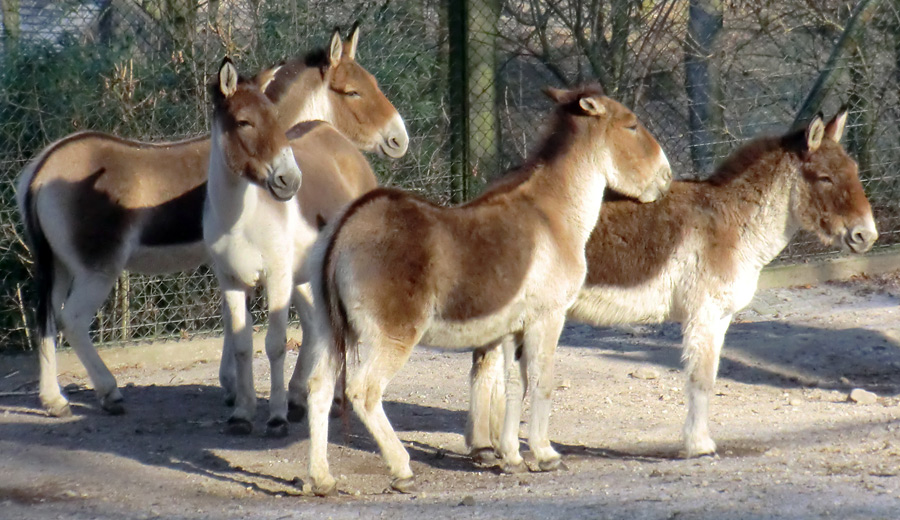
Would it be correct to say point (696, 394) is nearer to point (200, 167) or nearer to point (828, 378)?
point (828, 378)

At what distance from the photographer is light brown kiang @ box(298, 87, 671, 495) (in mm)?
4902

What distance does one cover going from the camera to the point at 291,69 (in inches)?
284

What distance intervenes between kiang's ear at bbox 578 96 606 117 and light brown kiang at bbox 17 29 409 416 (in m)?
1.90

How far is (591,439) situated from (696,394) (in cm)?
77

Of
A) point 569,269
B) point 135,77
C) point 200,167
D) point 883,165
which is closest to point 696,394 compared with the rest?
point 569,269

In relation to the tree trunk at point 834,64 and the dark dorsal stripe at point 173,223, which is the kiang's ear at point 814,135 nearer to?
the dark dorsal stripe at point 173,223

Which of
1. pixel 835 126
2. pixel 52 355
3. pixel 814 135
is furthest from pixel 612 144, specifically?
pixel 52 355

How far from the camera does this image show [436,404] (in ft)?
23.7

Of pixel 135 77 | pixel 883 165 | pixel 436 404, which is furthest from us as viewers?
pixel 883 165

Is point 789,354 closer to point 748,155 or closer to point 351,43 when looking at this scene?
point 748,155

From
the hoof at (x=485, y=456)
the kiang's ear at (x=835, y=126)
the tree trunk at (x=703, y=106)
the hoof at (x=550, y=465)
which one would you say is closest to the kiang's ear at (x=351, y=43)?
the hoof at (x=485, y=456)

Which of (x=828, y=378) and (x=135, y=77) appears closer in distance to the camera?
(x=828, y=378)

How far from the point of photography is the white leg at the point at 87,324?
6.77 m

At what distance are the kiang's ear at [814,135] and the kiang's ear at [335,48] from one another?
3.23 meters
